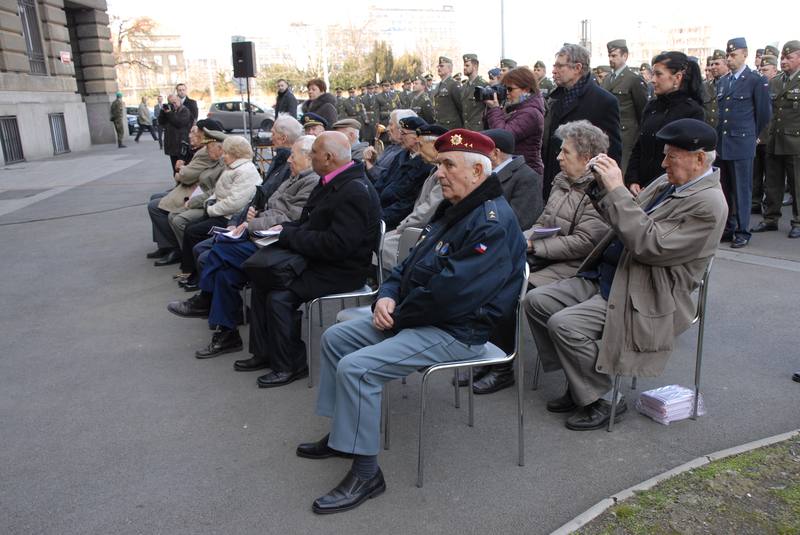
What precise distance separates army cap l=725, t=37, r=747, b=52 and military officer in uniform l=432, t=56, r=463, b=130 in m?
5.04

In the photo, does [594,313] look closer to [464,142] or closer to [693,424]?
[693,424]

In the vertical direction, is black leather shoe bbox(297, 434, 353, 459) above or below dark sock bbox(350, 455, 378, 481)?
below

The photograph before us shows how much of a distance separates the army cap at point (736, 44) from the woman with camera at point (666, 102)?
8.30ft

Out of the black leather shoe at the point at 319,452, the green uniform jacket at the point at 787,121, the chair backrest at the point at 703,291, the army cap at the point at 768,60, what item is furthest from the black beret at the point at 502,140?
the army cap at the point at 768,60

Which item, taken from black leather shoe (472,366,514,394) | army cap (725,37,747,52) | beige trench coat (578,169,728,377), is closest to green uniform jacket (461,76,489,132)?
army cap (725,37,747,52)

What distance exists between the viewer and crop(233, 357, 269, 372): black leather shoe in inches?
178

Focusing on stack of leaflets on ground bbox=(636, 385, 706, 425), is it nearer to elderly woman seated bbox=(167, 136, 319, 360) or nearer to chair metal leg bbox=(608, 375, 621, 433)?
chair metal leg bbox=(608, 375, 621, 433)

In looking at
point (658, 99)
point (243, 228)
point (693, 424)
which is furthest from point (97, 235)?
point (693, 424)

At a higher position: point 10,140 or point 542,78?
point 542,78

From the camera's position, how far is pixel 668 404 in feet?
11.6

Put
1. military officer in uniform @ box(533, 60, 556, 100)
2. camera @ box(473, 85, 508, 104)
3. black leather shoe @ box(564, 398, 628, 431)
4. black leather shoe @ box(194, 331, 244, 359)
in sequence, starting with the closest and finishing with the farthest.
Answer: black leather shoe @ box(564, 398, 628, 431), black leather shoe @ box(194, 331, 244, 359), camera @ box(473, 85, 508, 104), military officer in uniform @ box(533, 60, 556, 100)

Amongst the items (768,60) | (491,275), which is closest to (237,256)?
(491,275)

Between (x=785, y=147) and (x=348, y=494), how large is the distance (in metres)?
6.93

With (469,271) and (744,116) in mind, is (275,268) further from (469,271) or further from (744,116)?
(744,116)
